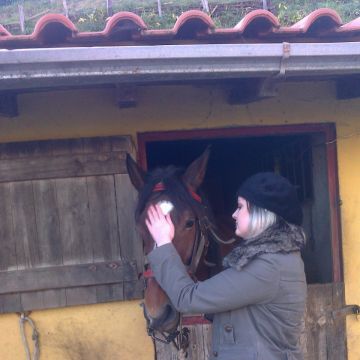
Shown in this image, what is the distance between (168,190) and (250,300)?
888mm

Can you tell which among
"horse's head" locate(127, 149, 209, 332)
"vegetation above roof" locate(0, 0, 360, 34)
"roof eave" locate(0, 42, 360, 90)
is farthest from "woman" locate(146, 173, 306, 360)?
"vegetation above roof" locate(0, 0, 360, 34)

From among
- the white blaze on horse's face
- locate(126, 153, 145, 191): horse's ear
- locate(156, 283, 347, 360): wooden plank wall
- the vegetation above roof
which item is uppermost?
the vegetation above roof

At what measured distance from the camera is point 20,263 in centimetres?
317

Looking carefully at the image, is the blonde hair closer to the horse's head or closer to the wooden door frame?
the horse's head

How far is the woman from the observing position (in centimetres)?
197

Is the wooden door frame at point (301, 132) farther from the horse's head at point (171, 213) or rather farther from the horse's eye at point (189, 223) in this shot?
the horse's eye at point (189, 223)

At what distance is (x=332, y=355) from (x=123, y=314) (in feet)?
4.91

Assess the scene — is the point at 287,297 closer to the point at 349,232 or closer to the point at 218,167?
the point at 349,232

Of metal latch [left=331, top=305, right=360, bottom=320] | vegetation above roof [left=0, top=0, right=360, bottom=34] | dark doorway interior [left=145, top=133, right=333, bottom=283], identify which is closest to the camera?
metal latch [left=331, top=305, right=360, bottom=320]

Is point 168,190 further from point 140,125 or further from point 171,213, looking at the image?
point 140,125

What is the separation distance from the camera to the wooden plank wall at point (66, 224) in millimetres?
3137

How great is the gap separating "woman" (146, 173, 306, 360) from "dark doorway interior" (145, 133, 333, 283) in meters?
1.47

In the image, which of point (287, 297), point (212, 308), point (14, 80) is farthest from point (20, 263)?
point (287, 297)

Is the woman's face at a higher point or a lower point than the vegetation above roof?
lower
